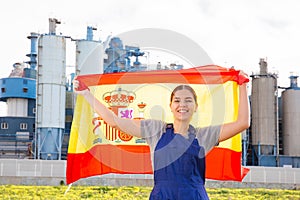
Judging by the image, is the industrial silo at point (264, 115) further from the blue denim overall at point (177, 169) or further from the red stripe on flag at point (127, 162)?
the blue denim overall at point (177, 169)

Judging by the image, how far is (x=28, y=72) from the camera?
46.7 m

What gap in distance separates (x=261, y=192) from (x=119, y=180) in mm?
5004

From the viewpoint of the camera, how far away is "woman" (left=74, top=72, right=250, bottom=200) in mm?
3943


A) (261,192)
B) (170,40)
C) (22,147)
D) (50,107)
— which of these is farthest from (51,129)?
(170,40)

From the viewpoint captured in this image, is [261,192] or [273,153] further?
[273,153]

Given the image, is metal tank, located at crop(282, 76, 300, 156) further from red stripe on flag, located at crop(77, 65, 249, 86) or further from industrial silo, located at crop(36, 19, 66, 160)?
red stripe on flag, located at crop(77, 65, 249, 86)

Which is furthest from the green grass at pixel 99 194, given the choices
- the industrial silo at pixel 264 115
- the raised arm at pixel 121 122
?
the industrial silo at pixel 264 115

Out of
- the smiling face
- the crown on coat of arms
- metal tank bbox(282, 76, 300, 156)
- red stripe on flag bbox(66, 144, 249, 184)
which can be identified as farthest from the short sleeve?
metal tank bbox(282, 76, 300, 156)

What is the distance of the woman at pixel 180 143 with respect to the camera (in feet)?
12.9

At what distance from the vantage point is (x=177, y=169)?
3.94 metres

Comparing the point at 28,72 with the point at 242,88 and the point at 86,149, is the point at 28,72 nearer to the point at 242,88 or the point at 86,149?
the point at 86,149

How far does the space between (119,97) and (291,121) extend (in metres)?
32.8

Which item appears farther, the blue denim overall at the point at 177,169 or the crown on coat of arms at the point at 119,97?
the crown on coat of arms at the point at 119,97

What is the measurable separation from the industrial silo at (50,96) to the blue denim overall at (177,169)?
1243 inches
